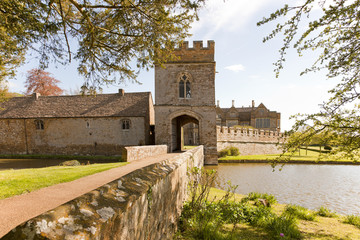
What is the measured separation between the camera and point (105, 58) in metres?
7.08

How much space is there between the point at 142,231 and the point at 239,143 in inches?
1021

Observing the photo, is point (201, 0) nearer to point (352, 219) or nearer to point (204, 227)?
point (204, 227)

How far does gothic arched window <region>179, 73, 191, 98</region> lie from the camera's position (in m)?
19.0

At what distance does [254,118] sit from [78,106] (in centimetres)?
3978

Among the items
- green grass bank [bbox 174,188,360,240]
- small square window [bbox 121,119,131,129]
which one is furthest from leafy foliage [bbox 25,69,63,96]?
green grass bank [bbox 174,188,360,240]

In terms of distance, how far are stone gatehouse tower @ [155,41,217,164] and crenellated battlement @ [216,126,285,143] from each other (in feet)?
14.5

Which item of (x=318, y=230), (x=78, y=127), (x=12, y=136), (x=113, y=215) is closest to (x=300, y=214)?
(x=318, y=230)

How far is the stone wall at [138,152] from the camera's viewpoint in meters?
11.1

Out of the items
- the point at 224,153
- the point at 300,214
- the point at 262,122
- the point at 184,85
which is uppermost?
the point at 184,85

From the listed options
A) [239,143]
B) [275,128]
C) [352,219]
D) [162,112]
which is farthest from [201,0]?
[275,128]

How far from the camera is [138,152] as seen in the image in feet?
40.6

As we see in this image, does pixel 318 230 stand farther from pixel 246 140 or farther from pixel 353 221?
pixel 246 140

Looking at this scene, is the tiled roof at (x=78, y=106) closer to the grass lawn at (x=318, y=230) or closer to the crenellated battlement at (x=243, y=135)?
the crenellated battlement at (x=243, y=135)

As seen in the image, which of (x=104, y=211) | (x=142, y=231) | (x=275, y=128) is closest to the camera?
(x=104, y=211)
